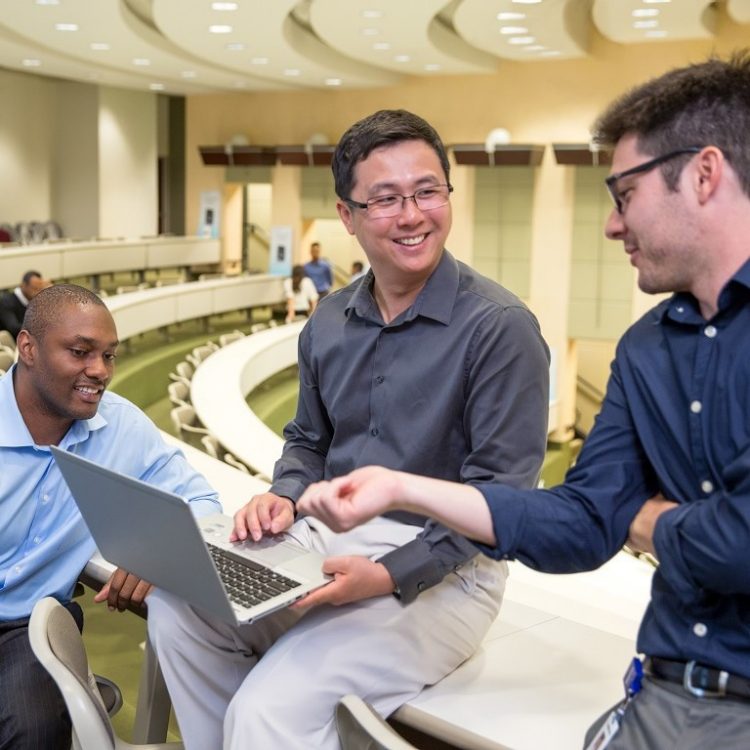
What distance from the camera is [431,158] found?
2439mm

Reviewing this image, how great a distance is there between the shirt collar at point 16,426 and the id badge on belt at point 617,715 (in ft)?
5.14

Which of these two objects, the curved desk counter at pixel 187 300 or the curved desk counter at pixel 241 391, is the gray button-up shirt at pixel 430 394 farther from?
the curved desk counter at pixel 187 300

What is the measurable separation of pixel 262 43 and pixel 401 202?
1280 centimetres

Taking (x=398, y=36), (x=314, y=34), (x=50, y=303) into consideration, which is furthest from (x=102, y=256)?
(x=50, y=303)

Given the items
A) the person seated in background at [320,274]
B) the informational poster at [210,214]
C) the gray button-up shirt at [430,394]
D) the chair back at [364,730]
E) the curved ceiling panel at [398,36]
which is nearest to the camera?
the chair back at [364,730]

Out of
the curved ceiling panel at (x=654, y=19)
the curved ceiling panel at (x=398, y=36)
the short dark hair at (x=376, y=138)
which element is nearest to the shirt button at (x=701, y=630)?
the short dark hair at (x=376, y=138)

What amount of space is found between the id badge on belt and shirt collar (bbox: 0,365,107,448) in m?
1.57

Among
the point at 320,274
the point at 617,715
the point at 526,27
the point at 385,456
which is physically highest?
the point at 526,27

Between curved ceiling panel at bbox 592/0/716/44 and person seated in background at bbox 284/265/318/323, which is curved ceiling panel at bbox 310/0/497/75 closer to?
curved ceiling panel at bbox 592/0/716/44

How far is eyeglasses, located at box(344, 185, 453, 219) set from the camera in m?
2.43

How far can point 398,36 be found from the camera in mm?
14016

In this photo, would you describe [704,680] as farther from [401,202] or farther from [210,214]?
[210,214]

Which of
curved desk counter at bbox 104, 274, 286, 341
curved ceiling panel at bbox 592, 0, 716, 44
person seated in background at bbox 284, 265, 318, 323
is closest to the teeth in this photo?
curved desk counter at bbox 104, 274, 286, 341

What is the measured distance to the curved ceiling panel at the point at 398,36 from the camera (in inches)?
476
